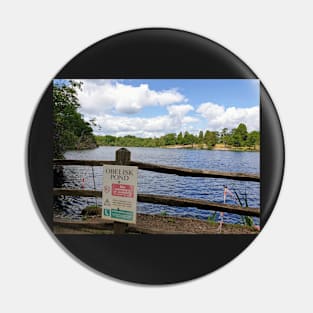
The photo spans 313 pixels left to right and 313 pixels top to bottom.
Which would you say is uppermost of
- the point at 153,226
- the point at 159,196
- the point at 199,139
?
the point at 199,139

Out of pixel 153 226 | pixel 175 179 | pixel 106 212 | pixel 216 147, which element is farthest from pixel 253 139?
pixel 106 212

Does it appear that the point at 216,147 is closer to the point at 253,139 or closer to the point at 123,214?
the point at 253,139

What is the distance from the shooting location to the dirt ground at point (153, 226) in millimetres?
1586

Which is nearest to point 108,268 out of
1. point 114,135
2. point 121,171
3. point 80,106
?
point 121,171

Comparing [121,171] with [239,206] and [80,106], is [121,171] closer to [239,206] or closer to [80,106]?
[80,106]

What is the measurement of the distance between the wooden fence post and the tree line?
0.09 ft

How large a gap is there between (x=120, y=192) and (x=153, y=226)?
0.18 meters

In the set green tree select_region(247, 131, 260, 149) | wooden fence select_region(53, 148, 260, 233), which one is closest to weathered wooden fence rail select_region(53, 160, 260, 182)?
wooden fence select_region(53, 148, 260, 233)

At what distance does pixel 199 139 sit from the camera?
159cm

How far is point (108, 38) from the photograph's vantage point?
Answer: 5.21 ft

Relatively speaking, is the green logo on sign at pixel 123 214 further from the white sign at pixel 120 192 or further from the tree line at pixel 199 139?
the tree line at pixel 199 139

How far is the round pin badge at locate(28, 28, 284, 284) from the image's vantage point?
158cm

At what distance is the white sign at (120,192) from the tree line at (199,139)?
98mm

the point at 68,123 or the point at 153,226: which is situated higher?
the point at 68,123
